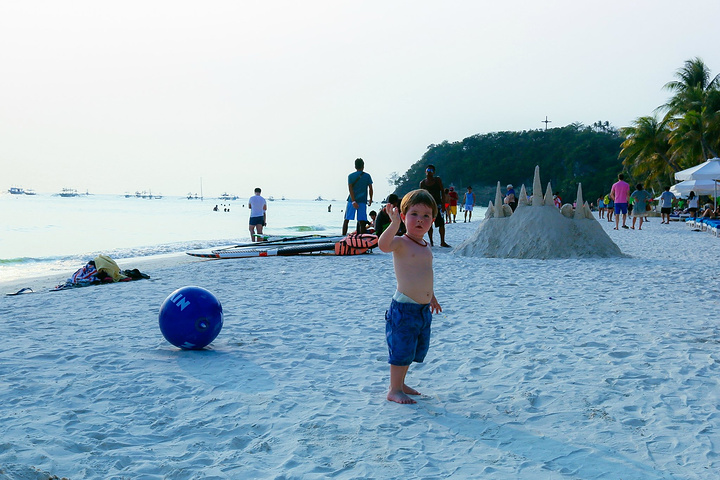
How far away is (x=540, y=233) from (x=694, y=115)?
32.7 meters

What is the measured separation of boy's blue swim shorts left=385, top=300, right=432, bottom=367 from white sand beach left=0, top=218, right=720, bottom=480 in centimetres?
35

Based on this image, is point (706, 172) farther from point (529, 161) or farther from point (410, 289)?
point (529, 161)

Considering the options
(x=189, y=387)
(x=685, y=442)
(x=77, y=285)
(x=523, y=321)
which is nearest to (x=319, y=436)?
(x=189, y=387)

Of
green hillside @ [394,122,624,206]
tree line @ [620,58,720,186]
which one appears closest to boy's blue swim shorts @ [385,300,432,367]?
tree line @ [620,58,720,186]

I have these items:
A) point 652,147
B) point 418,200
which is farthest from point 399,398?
point 652,147

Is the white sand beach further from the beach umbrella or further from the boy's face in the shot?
the beach umbrella

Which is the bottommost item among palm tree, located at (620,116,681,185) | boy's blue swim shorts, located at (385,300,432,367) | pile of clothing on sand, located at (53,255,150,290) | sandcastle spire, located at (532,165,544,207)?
pile of clothing on sand, located at (53,255,150,290)

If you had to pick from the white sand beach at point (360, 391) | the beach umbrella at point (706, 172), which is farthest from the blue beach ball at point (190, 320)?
the beach umbrella at point (706, 172)

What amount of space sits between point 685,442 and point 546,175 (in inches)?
4330

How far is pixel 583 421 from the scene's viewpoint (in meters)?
3.67

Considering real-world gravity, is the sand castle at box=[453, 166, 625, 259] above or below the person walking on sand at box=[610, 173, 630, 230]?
below

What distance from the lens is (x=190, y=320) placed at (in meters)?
5.26

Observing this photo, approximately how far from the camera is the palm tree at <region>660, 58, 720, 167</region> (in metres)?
38.4

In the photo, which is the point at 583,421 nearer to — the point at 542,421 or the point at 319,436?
the point at 542,421
